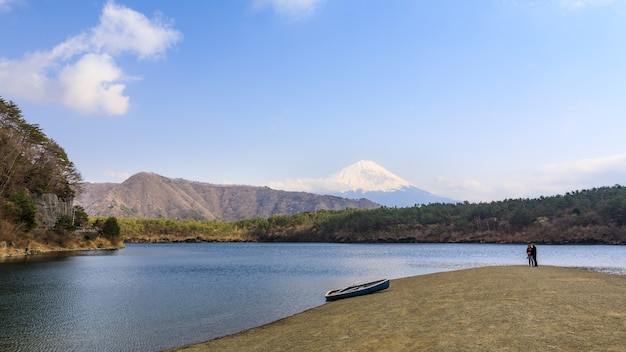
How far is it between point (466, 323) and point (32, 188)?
375ft

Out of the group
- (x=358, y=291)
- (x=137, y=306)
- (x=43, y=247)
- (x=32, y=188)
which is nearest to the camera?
(x=358, y=291)

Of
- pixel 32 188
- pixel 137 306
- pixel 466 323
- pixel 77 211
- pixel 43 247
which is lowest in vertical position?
pixel 137 306

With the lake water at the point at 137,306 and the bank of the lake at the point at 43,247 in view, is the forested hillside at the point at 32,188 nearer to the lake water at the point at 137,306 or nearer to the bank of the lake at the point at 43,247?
the bank of the lake at the point at 43,247

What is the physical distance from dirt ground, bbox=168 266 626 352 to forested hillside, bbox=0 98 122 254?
82070 mm

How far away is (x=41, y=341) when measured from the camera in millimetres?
21578

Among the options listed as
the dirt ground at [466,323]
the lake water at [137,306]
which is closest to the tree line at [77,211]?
the lake water at [137,306]

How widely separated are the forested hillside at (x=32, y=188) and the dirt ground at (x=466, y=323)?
82070 mm

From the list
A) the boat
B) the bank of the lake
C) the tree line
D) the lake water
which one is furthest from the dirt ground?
the tree line

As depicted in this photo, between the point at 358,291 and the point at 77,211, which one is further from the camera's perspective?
the point at 77,211

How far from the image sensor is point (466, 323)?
17625 millimetres

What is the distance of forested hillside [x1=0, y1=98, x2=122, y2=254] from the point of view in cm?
8519

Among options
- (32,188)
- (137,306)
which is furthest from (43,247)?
(137,306)

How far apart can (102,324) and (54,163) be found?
105644mm

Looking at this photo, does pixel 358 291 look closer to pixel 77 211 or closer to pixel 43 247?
pixel 43 247
